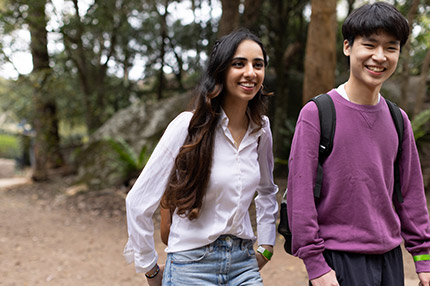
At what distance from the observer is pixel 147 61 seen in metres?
13.0

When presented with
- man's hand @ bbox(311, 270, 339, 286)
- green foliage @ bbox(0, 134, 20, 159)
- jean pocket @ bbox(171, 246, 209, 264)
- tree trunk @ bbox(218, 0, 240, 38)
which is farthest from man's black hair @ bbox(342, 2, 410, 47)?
green foliage @ bbox(0, 134, 20, 159)

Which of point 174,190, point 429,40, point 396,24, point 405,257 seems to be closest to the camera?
point 396,24

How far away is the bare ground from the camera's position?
15.5 ft

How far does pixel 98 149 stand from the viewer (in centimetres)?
924

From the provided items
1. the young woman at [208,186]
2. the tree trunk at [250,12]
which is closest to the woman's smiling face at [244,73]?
the young woman at [208,186]

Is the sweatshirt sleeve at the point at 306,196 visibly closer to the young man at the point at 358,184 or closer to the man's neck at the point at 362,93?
the young man at the point at 358,184

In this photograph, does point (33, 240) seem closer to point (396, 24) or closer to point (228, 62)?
Answer: point (228, 62)

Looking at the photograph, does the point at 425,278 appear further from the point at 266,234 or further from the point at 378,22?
the point at 378,22

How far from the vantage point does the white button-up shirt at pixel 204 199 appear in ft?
6.30

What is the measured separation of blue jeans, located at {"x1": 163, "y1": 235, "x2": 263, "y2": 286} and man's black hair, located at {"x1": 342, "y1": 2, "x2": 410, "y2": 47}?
1.10m

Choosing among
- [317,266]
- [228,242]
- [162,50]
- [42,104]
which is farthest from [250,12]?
[317,266]

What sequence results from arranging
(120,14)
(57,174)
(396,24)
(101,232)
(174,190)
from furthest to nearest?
(57,174), (120,14), (101,232), (174,190), (396,24)

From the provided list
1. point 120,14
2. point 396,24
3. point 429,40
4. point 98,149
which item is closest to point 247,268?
point 396,24

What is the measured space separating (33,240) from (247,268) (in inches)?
205
